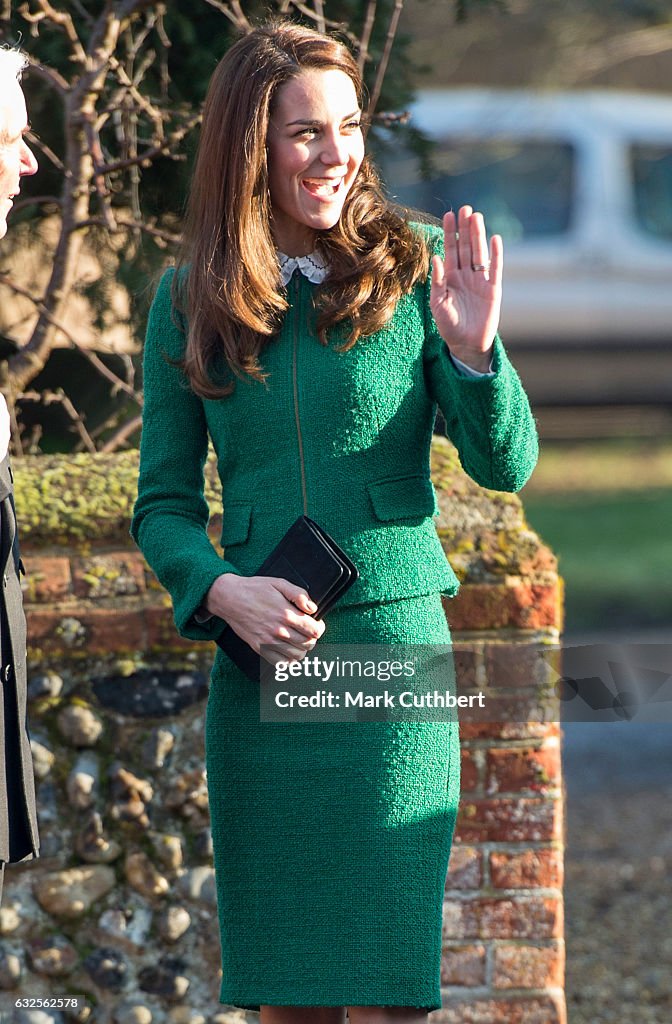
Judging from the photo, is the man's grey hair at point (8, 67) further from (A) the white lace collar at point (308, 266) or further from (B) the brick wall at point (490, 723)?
(B) the brick wall at point (490, 723)

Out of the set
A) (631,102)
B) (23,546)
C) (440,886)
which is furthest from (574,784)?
(631,102)

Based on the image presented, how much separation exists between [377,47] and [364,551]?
2538 mm

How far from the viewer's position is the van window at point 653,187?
1117cm

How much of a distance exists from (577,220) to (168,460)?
355 inches

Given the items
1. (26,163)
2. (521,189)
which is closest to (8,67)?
(26,163)

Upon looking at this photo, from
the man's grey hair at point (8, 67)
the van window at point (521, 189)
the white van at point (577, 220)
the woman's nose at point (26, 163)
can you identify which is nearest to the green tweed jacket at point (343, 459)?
the woman's nose at point (26, 163)

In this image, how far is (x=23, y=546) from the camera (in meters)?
3.24

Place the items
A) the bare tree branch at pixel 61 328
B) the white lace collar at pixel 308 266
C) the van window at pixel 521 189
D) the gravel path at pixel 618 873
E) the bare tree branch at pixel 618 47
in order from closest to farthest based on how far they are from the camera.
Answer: the white lace collar at pixel 308 266, the bare tree branch at pixel 61 328, the gravel path at pixel 618 873, the bare tree branch at pixel 618 47, the van window at pixel 521 189

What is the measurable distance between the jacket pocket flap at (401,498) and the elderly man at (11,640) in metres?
0.53

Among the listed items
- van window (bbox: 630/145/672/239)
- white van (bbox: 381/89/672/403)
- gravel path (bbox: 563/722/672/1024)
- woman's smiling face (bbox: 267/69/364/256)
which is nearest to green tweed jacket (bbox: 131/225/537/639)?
woman's smiling face (bbox: 267/69/364/256)

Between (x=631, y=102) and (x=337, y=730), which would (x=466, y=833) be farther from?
(x=631, y=102)

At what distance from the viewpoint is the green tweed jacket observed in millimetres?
2234

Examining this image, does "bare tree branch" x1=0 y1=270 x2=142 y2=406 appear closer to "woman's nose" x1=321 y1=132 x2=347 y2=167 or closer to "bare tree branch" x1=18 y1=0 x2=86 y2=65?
"bare tree branch" x1=18 y1=0 x2=86 y2=65

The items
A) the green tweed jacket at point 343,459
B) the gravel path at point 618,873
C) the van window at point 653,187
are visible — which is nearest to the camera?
the green tweed jacket at point 343,459
